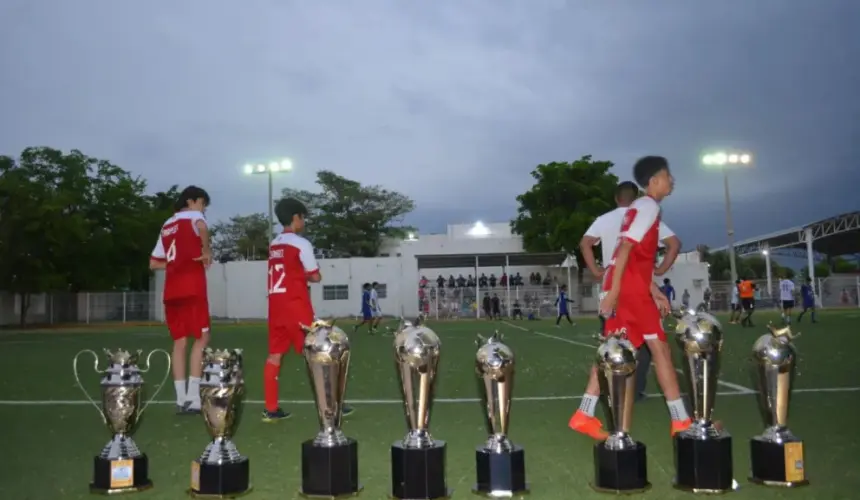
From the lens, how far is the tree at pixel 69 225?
3044 centimetres

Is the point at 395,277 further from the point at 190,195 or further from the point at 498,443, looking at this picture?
the point at 498,443

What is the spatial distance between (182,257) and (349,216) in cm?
5554

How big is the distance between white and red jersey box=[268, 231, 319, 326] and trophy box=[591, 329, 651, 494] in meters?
2.72

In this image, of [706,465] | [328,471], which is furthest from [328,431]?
[706,465]

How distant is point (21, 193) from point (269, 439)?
31.2m

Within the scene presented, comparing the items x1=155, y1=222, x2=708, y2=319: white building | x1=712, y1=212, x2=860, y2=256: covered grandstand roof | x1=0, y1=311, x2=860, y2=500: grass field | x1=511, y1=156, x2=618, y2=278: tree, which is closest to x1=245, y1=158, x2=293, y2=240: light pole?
x1=155, y1=222, x2=708, y2=319: white building

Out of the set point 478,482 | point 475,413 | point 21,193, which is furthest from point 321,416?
point 21,193

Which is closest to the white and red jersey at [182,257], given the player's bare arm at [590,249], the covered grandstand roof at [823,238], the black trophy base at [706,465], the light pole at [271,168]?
the player's bare arm at [590,249]

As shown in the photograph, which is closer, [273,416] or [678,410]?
[678,410]

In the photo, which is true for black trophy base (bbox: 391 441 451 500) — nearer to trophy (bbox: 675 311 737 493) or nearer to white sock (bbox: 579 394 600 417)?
trophy (bbox: 675 311 737 493)

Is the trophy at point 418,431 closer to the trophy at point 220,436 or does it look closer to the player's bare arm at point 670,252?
the trophy at point 220,436

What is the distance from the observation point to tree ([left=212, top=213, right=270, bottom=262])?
68.5m

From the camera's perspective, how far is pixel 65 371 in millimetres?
9586

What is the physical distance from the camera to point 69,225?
31406mm
